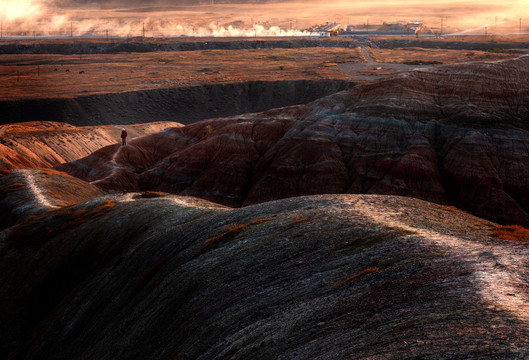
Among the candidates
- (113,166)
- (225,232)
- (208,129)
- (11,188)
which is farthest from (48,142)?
(225,232)

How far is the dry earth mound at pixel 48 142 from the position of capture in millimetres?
61513

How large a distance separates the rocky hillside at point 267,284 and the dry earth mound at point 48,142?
33301 mm

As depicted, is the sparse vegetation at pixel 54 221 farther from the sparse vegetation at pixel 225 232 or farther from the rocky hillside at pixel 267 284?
the sparse vegetation at pixel 225 232

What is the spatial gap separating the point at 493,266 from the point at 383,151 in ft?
111

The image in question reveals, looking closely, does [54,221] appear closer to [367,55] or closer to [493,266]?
[493,266]

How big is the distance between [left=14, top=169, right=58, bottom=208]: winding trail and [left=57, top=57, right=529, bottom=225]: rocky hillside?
386 inches

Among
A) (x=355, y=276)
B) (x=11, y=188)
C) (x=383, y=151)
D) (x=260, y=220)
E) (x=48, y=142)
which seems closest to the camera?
(x=355, y=276)

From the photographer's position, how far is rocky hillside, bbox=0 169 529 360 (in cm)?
1081

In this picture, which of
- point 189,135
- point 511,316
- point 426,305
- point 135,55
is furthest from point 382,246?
point 135,55

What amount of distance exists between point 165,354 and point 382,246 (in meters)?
7.04

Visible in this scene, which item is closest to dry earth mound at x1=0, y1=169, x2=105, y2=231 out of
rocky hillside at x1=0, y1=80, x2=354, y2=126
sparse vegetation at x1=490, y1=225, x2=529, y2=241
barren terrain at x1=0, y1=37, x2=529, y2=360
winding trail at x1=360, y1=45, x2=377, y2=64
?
barren terrain at x1=0, y1=37, x2=529, y2=360

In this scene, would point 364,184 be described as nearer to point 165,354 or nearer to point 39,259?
point 39,259

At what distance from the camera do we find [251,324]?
13836 mm

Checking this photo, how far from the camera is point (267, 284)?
1591 cm
